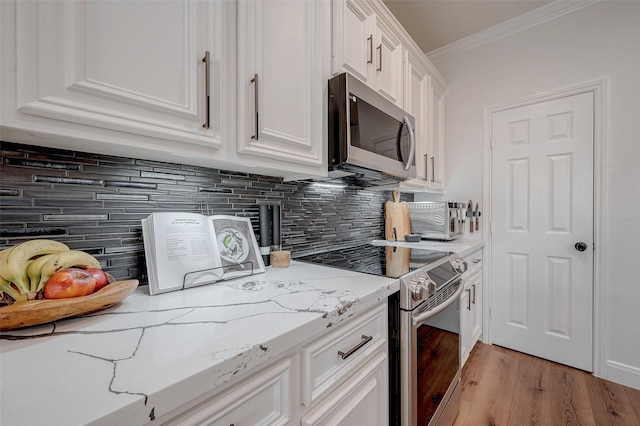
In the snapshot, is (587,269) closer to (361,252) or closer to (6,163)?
(361,252)

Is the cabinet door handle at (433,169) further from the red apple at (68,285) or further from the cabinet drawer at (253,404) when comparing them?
the red apple at (68,285)

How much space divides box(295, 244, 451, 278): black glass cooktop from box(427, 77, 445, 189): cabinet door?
38.3 inches

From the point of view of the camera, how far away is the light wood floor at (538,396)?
1.53 meters

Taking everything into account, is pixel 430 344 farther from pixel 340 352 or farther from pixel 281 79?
pixel 281 79

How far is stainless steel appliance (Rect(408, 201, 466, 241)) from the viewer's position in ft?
7.04

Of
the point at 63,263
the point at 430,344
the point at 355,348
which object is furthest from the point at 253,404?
the point at 430,344

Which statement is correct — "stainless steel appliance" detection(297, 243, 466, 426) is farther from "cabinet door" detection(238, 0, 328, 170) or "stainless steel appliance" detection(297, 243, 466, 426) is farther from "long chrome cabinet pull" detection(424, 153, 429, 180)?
"long chrome cabinet pull" detection(424, 153, 429, 180)

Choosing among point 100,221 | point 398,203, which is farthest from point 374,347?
point 398,203

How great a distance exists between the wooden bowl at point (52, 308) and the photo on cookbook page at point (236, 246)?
378mm

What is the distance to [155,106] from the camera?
0.71 metres

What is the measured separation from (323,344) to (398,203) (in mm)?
1744

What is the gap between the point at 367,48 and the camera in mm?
Answer: 1464

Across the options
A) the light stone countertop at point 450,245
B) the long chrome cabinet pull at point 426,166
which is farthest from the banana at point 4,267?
the long chrome cabinet pull at point 426,166

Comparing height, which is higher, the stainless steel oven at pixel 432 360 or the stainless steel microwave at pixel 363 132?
the stainless steel microwave at pixel 363 132
